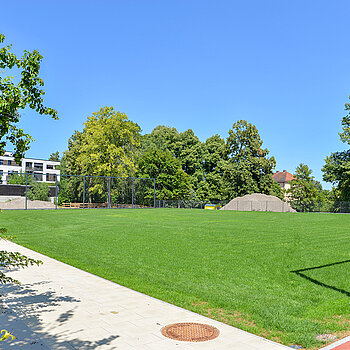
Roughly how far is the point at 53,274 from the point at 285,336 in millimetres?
5538

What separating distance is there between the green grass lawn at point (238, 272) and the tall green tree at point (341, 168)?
37689mm

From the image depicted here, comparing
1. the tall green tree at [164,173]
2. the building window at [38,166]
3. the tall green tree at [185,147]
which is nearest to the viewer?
the tall green tree at [164,173]

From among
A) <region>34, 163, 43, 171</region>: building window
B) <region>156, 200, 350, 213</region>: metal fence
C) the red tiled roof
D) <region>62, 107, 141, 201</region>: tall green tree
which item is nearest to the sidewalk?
<region>62, 107, 141, 201</region>: tall green tree

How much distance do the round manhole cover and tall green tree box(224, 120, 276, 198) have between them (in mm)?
54231

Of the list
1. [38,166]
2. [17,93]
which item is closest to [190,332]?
[17,93]

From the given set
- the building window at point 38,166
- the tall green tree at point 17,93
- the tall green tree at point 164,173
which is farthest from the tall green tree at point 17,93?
the building window at point 38,166

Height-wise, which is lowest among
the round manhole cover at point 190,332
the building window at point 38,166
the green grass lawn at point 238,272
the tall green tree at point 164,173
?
the green grass lawn at point 238,272

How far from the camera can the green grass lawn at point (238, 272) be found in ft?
17.4

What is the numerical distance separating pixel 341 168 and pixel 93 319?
50593 millimetres

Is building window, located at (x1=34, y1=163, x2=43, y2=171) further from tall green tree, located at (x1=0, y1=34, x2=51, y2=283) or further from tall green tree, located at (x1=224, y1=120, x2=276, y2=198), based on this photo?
tall green tree, located at (x1=0, y1=34, x2=51, y2=283)

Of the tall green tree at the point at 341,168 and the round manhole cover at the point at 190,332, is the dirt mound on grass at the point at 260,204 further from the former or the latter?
the round manhole cover at the point at 190,332

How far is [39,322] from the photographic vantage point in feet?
16.0

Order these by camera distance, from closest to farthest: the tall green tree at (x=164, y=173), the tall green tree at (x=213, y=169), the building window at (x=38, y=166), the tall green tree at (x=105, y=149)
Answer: the tall green tree at (x=105, y=149)
the tall green tree at (x=164, y=173)
the tall green tree at (x=213, y=169)
the building window at (x=38, y=166)

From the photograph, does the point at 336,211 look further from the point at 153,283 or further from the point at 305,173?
the point at 153,283
